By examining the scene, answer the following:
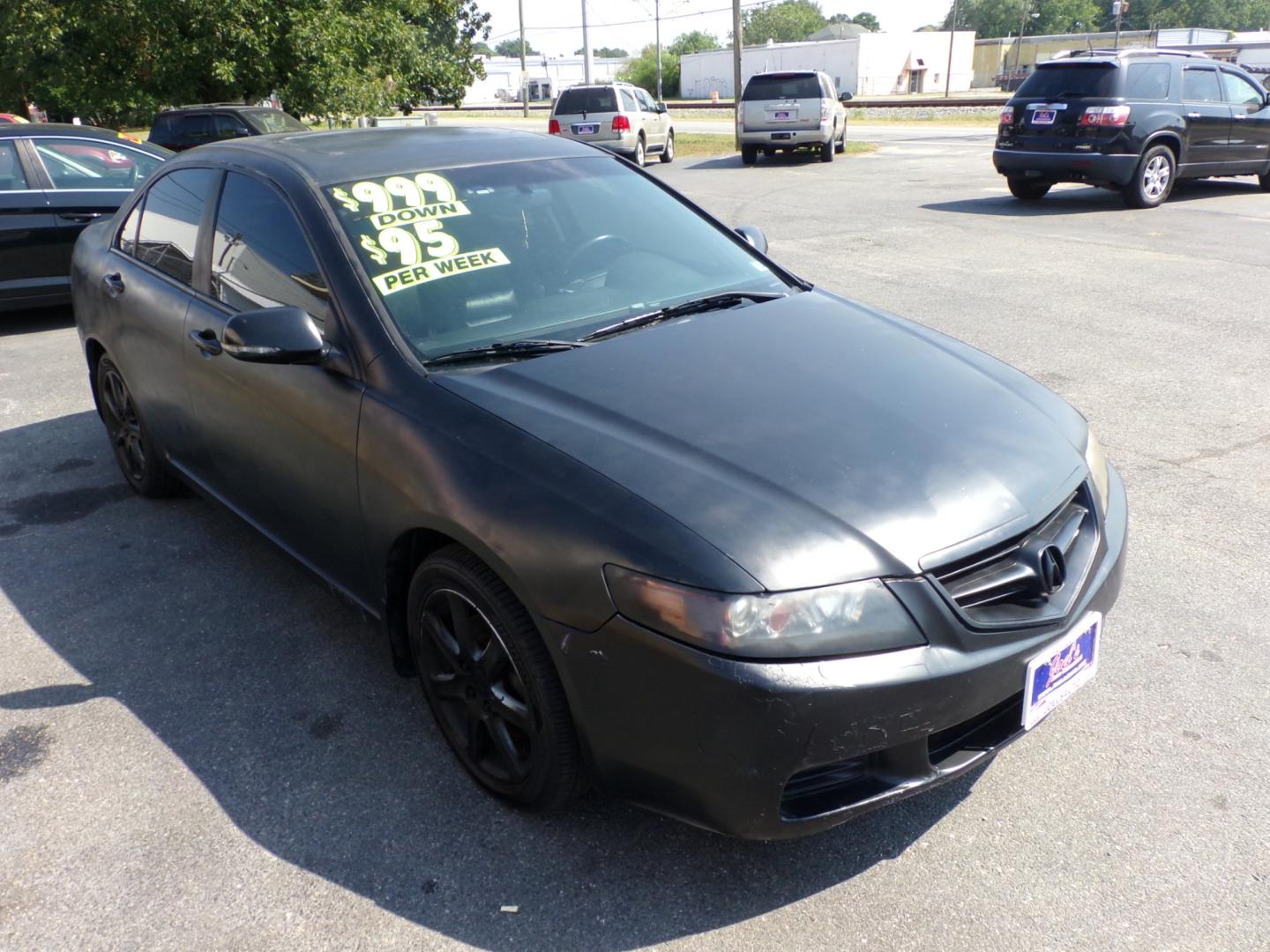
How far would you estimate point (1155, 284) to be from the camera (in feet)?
28.9

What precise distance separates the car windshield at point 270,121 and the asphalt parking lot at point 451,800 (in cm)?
1126

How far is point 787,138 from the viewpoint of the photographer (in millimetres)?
20031

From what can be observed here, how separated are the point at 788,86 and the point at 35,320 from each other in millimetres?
14559

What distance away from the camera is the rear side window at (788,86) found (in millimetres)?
19734

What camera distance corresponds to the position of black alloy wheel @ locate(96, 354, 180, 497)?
471 centimetres

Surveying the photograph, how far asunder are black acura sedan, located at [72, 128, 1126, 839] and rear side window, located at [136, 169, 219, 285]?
3.0 inches

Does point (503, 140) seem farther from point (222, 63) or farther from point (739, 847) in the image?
point (222, 63)

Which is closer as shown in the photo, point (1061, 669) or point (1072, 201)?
point (1061, 669)

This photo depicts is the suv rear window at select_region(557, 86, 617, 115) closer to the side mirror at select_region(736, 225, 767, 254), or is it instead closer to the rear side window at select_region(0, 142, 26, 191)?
the rear side window at select_region(0, 142, 26, 191)

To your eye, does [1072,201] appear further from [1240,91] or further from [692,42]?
[692,42]

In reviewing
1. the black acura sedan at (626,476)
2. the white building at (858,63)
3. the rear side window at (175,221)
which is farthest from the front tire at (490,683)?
the white building at (858,63)

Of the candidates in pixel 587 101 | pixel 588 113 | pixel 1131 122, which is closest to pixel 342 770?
pixel 1131 122

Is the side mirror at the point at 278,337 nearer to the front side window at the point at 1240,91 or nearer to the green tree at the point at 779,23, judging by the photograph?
→ the front side window at the point at 1240,91

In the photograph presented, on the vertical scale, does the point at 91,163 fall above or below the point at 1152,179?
above
